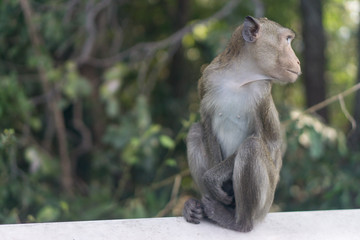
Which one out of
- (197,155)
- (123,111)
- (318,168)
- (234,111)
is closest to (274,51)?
(234,111)

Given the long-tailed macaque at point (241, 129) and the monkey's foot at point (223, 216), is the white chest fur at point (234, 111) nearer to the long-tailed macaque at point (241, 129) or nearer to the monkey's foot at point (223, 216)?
the long-tailed macaque at point (241, 129)

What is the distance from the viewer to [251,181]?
2.86 m

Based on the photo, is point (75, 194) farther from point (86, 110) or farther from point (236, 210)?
point (236, 210)

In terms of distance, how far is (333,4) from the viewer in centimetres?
813

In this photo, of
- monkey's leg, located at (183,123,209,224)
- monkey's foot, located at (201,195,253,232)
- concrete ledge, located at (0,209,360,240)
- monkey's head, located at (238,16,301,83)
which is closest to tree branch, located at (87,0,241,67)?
monkey's leg, located at (183,123,209,224)

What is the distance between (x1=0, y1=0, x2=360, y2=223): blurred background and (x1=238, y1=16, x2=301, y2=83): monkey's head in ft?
4.09

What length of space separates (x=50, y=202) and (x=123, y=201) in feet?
3.80

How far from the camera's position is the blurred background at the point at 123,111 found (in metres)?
4.71

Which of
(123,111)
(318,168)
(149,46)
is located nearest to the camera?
(318,168)

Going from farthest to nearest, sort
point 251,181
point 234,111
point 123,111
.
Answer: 1. point 123,111
2. point 234,111
3. point 251,181

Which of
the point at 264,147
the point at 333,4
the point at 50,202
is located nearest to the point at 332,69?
the point at 333,4

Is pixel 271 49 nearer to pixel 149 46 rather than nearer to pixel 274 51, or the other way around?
pixel 274 51

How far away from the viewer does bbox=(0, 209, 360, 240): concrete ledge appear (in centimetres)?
271

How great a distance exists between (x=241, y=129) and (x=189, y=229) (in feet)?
2.22
